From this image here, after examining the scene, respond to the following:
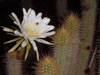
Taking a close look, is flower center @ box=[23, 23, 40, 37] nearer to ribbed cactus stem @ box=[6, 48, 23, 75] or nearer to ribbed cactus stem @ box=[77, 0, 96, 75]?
ribbed cactus stem @ box=[6, 48, 23, 75]

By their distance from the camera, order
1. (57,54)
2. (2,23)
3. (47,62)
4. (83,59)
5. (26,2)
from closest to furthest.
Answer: (47,62) < (57,54) < (83,59) < (26,2) < (2,23)

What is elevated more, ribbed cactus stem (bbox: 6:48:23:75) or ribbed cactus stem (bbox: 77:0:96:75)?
ribbed cactus stem (bbox: 77:0:96:75)

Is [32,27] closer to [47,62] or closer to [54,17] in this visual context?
[47,62]

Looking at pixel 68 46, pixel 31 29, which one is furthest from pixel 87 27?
pixel 31 29

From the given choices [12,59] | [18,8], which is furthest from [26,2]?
[12,59]

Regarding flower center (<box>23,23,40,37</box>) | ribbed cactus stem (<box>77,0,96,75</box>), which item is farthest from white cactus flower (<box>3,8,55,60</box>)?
ribbed cactus stem (<box>77,0,96,75</box>)

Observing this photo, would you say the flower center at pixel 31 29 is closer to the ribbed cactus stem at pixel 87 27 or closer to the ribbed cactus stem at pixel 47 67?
the ribbed cactus stem at pixel 47 67
